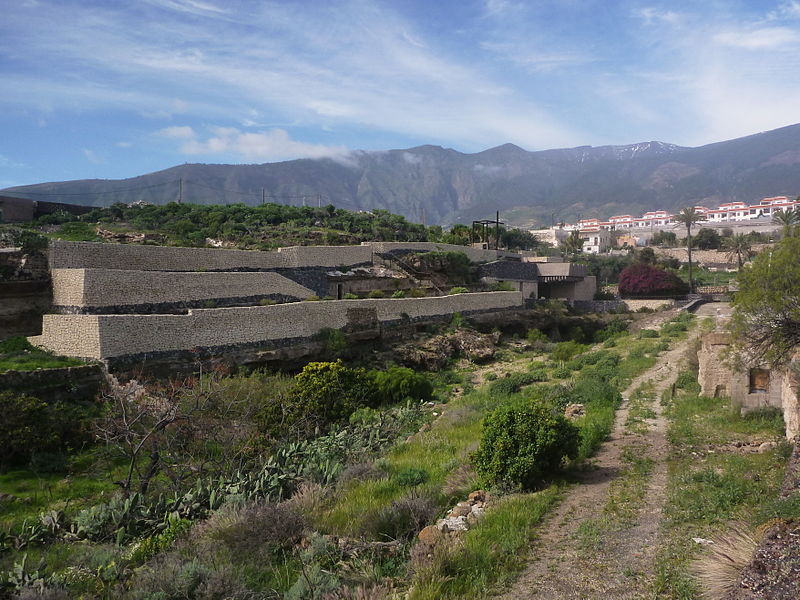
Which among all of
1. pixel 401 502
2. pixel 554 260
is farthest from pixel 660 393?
pixel 554 260

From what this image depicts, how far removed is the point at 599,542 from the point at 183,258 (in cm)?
2352

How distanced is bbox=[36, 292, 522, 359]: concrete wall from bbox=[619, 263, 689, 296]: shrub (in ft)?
87.7

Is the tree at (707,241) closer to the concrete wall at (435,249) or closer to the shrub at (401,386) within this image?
the concrete wall at (435,249)

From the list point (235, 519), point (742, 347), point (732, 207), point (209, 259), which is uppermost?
point (732, 207)

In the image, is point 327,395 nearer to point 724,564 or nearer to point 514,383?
point 514,383

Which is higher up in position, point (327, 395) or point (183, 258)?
point (183, 258)

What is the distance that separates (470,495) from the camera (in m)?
9.30

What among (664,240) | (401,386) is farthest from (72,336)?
(664,240)

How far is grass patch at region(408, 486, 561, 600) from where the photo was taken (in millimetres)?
6031

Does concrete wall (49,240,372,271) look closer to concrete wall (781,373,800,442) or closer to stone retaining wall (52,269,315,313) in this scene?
stone retaining wall (52,269,315,313)

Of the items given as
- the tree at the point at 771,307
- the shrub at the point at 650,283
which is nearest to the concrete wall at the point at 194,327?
the tree at the point at 771,307

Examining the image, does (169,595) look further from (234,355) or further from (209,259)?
(209,259)

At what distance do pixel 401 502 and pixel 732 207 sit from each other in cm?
16282

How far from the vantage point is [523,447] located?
959cm
